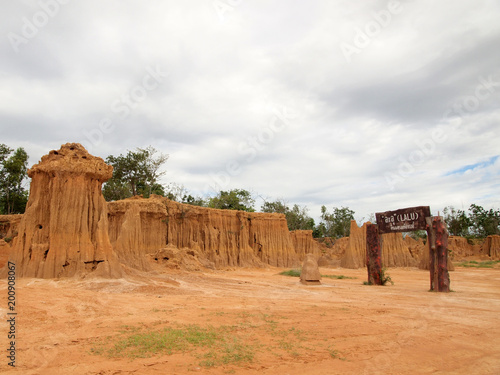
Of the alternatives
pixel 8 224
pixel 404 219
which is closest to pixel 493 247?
pixel 404 219

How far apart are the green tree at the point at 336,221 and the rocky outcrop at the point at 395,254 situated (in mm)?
24713

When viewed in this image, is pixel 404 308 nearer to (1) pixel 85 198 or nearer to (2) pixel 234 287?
(2) pixel 234 287

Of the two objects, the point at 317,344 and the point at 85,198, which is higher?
the point at 85,198

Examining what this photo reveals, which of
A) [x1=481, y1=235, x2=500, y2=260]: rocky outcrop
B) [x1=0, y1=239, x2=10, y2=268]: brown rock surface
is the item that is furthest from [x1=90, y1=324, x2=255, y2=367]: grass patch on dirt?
[x1=481, y1=235, x2=500, y2=260]: rocky outcrop

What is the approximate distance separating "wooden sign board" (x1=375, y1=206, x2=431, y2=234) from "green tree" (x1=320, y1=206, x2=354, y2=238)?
42200 millimetres

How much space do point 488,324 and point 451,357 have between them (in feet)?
10.3

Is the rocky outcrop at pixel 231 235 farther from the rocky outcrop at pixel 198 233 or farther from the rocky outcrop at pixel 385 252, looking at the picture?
the rocky outcrop at pixel 385 252

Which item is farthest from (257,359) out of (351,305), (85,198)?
(85,198)

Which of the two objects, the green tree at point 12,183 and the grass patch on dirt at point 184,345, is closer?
the grass patch on dirt at point 184,345

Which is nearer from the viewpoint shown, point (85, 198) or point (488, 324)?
point (488, 324)

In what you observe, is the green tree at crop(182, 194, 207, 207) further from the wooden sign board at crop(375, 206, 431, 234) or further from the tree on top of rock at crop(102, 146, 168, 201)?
the wooden sign board at crop(375, 206, 431, 234)

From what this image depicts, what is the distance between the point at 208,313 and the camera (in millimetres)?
8586

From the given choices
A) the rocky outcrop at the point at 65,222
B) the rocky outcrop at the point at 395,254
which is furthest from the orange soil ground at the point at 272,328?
the rocky outcrop at the point at 395,254

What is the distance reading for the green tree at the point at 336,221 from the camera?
5797 centimetres
